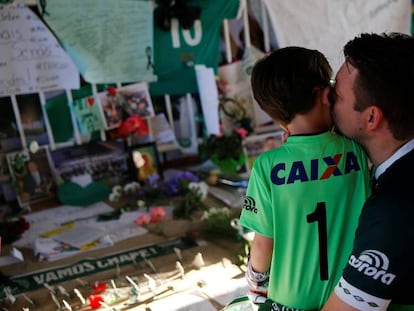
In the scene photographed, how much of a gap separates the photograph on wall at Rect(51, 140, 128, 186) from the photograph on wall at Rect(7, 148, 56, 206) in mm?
44

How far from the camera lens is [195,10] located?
2311mm

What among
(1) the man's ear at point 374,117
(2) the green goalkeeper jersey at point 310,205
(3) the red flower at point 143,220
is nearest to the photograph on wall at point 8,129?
(3) the red flower at point 143,220

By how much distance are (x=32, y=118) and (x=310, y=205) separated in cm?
161

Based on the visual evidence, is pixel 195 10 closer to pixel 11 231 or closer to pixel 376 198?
pixel 11 231

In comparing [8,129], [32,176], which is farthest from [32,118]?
[32,176]

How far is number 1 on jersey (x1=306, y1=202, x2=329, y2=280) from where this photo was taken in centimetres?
92

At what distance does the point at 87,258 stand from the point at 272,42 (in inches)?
65.1

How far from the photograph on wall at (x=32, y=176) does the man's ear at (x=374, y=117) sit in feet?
5.60

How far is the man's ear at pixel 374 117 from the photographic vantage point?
0.77 metres

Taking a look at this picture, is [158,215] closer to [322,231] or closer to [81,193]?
[81,193]

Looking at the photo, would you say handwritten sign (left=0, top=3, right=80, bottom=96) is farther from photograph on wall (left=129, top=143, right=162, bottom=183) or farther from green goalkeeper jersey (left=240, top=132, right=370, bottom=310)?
green goalkeeper jersey (left=240, top=132, right=370, bottom=310)

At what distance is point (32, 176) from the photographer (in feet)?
6.86

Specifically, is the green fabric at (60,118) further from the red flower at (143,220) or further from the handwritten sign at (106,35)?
the red flower at (143,220)

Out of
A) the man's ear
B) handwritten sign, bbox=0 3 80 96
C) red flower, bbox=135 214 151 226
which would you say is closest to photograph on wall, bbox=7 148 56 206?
handwritten sign, bbox=0 3 80 96
